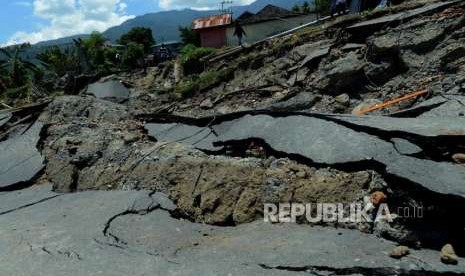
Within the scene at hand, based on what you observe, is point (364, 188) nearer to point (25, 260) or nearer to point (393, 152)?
point (393, 152)

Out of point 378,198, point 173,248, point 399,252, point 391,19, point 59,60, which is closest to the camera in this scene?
point 399,252

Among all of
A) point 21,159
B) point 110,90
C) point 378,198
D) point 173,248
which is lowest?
point 173,248

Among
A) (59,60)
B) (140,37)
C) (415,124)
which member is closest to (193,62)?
(415,124)

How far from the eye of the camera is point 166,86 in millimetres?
16000

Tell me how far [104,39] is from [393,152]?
36241mm

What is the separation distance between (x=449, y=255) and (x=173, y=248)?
84.9 inches

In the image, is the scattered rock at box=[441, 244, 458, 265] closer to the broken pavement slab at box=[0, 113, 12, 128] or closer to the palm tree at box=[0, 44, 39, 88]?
the broken pavement slab at box=[0, 113, 12, 128]

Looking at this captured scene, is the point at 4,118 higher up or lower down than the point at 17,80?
lower down

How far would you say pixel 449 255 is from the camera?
3359 mm

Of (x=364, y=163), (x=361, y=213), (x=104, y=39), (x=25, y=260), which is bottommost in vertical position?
(x=25, y=260)

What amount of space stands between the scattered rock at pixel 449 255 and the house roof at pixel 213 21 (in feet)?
113

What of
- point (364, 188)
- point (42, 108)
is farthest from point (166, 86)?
point (364, 188)

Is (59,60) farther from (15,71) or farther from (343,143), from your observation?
(343,143)

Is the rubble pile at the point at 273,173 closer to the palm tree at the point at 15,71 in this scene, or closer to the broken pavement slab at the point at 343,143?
the broken pavement slab at the point at 343,143
